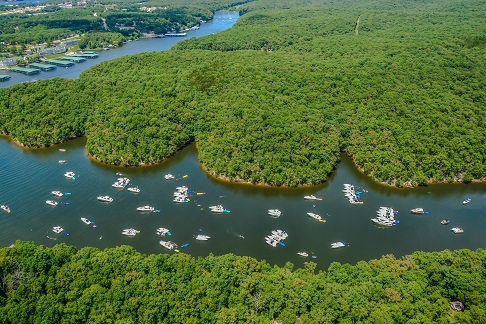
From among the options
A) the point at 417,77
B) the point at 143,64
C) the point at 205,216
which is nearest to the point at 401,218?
the point at 205,216

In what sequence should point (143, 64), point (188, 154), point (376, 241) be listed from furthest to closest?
1. point (143, 64)
2. point (188, 154)
3. point (376, 241)

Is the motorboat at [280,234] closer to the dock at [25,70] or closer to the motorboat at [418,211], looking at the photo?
the motorboat at [418,211]

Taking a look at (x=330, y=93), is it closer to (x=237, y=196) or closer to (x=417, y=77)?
(x=417, y=77)

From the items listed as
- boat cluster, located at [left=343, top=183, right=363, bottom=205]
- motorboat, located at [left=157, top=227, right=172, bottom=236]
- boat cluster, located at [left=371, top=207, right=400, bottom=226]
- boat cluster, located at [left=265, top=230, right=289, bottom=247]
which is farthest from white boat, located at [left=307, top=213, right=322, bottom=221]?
motorboat, located at [left=157, top=227, right=172, bottom=236]

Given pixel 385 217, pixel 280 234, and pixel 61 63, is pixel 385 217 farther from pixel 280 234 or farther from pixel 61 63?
pixel 61 63

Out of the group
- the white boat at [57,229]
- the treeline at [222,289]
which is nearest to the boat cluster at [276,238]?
the treeline at [222,289]
